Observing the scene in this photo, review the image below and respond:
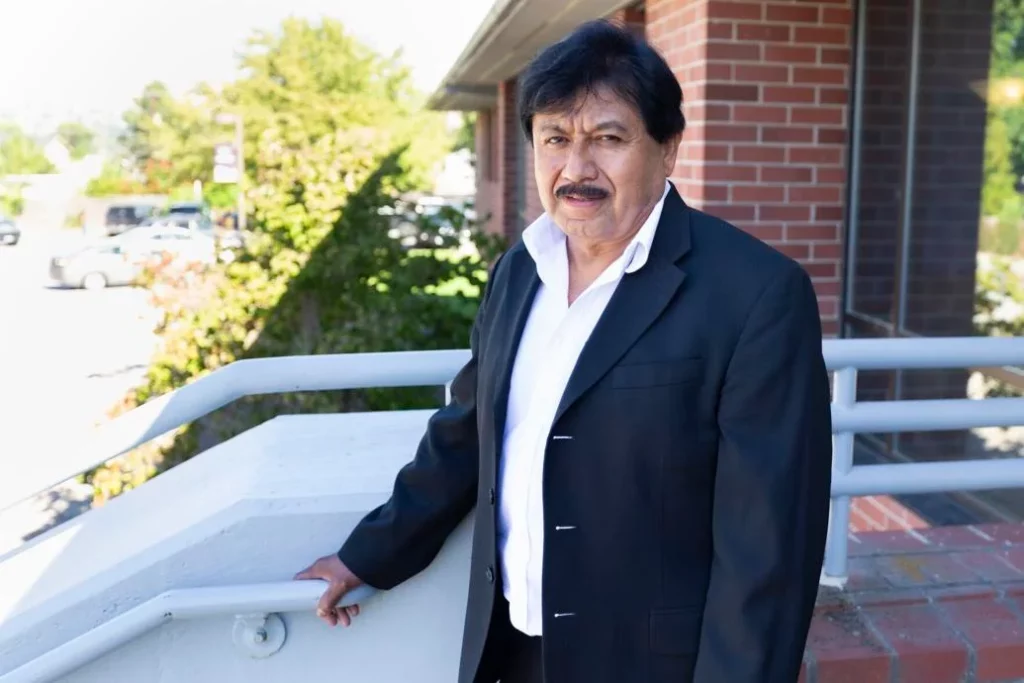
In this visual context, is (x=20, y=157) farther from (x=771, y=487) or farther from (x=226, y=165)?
(x=771, y=487)

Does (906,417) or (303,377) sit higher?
(303,377)

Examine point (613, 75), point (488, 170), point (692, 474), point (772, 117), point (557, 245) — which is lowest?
point (692, 474)

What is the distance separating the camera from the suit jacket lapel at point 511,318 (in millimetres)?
1786

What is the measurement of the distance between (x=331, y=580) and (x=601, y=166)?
0.97 m

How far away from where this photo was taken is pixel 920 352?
238cm

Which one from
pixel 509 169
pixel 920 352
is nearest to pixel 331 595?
pixel 920 352

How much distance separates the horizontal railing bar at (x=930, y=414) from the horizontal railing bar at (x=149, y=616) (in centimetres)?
133

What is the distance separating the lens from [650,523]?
162 centimetres

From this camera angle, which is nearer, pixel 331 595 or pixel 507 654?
pixel 507 654

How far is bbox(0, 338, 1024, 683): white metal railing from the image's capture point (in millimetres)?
1956

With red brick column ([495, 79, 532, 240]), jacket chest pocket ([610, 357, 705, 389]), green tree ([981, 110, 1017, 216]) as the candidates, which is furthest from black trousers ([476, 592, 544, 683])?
red brick column ([495, 79, 532, 240])

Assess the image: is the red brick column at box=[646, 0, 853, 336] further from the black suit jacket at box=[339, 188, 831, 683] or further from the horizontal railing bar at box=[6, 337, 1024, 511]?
the black suit jacket at box=[339, 188, 831, 683]

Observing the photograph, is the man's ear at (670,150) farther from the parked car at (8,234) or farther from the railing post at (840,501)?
the parked car at (8,234)

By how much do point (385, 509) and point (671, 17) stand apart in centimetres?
337
